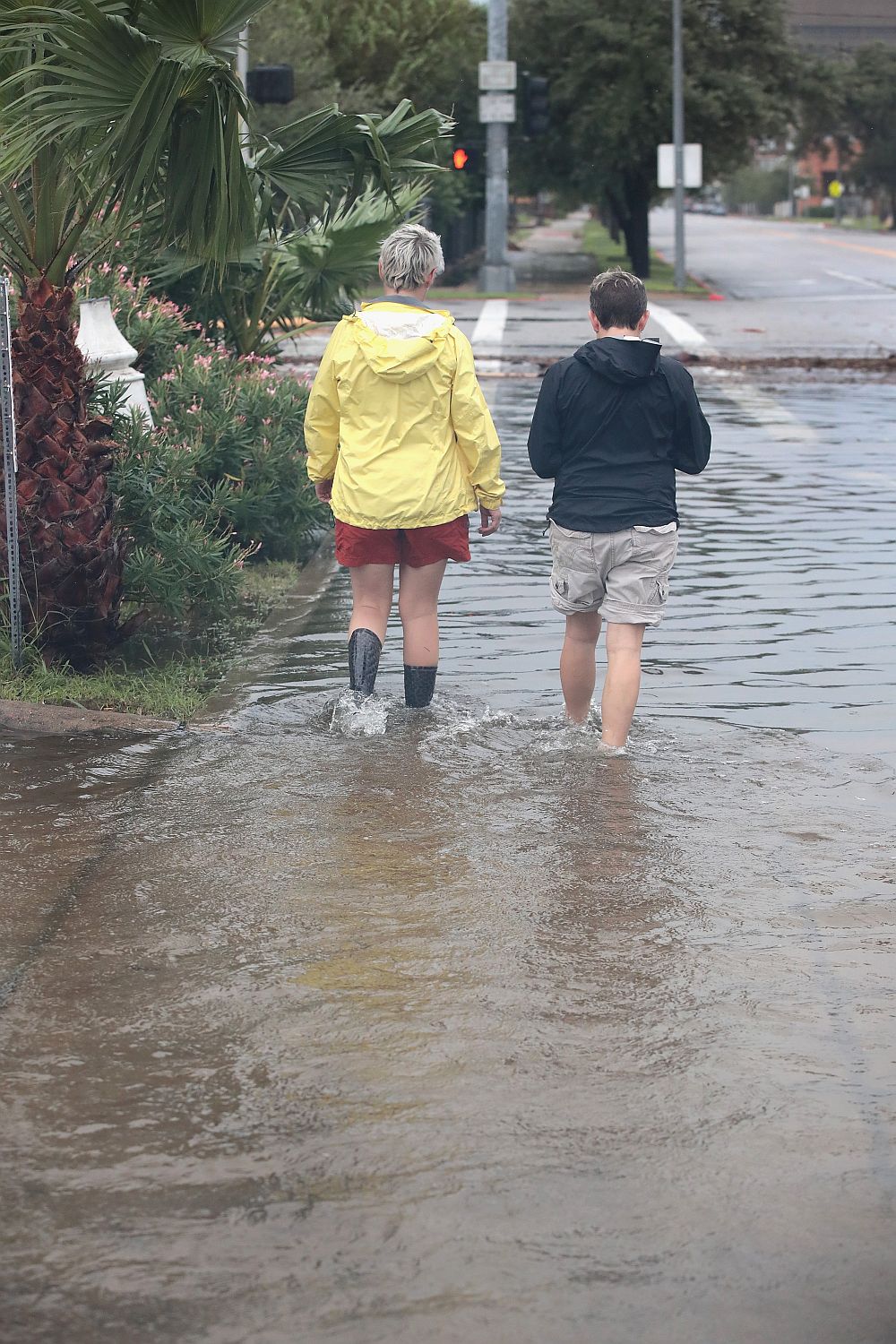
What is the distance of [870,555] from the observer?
9789 millimetres

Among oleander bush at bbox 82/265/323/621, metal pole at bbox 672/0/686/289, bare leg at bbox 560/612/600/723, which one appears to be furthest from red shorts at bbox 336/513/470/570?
metal pole at bbox 672/0/686/289

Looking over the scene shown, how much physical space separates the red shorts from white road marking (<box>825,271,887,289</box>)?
100.0 ft

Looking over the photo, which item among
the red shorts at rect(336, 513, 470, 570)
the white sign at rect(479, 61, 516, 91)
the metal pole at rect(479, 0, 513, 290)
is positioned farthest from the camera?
the metal pole at rect(479, 0, 513, 290)

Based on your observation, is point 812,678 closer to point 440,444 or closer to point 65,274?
point 440,444

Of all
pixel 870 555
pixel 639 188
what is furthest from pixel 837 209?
pixel 870 555

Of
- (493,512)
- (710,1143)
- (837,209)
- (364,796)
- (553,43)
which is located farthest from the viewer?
(837,209)

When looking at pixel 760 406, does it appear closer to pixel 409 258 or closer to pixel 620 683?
pixel 409 258

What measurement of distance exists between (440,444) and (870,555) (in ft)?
13.3

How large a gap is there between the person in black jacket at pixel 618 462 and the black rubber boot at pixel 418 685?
705 millimetres

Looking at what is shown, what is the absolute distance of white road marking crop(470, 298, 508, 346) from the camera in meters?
23.9

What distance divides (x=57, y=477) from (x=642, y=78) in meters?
36.9

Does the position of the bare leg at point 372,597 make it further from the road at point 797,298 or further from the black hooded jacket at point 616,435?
the road at point 797,298

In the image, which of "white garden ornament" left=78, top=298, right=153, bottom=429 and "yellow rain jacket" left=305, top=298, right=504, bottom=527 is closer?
"yellow rain jacket" left=305, top=298, right=504, bottom=527

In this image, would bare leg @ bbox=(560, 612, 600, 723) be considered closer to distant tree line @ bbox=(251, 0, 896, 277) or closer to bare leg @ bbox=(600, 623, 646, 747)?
bare leg @ bbox=(600, 623, 646, 747)
